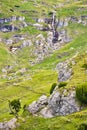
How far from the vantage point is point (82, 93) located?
3696 inches

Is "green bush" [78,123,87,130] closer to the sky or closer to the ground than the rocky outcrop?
closer to the sky

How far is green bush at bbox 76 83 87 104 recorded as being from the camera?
306ft

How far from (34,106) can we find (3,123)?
1829 cm

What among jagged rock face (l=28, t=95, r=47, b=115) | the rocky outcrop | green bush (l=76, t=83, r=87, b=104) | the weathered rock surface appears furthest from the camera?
jagged rock face (l=28, t=95, r=47, b=115)

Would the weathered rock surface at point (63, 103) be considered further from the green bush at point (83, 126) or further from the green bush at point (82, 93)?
the green bush at point (83, 126)

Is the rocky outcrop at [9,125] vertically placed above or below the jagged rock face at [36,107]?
above

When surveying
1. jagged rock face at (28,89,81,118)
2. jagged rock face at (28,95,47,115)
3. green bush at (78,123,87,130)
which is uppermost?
green bush at (78,123,87,130)

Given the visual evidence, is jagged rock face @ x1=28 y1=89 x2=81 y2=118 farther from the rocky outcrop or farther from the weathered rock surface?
the rocky outcrop

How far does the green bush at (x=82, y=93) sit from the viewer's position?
93.3 m

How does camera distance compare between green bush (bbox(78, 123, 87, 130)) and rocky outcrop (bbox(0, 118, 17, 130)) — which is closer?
green bush (bbox(78, 123, 87, 130))

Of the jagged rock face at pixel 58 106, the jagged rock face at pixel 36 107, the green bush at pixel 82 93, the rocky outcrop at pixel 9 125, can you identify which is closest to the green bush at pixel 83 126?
the rocky outcrop at pixel 9 125

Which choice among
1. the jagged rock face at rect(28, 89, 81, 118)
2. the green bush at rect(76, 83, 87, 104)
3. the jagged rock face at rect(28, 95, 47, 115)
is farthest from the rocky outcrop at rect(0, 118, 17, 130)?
the green bush at rect(76, 83, 87, 104)

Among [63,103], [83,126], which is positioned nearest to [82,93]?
[63,103]

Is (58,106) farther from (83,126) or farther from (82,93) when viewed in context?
(83,126)
